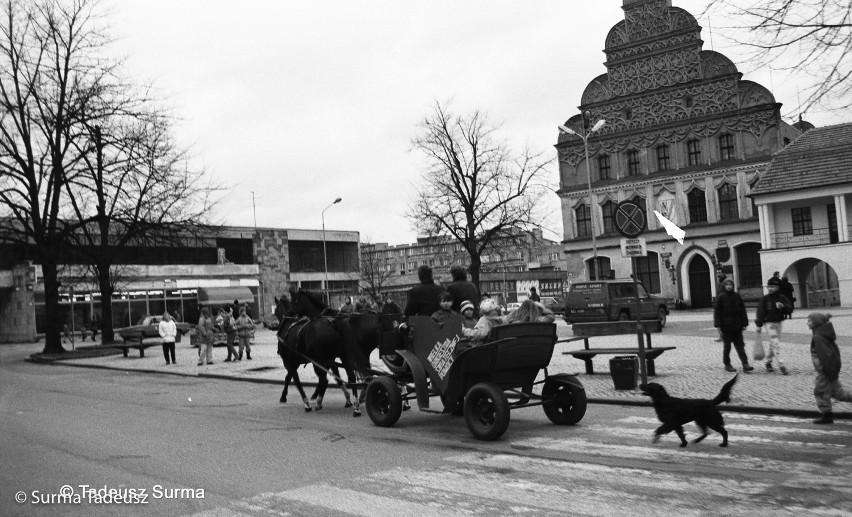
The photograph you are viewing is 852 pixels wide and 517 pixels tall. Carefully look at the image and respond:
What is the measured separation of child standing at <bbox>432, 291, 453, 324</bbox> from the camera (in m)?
10.5

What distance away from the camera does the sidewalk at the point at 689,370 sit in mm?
12117

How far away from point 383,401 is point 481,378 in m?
1.95

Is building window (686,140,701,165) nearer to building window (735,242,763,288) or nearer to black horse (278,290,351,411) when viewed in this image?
building window (735,242,763,288)

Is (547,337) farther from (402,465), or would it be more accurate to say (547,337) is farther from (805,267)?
(805,267)

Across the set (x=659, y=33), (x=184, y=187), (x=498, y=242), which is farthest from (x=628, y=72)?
(x=184, y=187)

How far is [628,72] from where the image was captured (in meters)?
56.3

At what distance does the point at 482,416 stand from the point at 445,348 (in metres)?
1.04

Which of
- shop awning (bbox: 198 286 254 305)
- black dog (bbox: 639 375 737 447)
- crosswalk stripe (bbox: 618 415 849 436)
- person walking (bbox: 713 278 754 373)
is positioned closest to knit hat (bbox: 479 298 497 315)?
black dog (bbox: 639 375 737 447)

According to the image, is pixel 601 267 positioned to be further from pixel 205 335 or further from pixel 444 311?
pixel 444 311

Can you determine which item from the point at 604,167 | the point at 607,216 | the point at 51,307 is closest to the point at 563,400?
the point at 51,307

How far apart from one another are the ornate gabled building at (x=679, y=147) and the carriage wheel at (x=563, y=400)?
42.9 metres

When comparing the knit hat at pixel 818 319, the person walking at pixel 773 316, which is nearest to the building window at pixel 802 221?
the person walking at pixel 773 316

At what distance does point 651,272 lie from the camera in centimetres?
5581

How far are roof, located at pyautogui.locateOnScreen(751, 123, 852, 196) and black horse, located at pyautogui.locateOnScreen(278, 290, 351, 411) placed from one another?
3907cm
